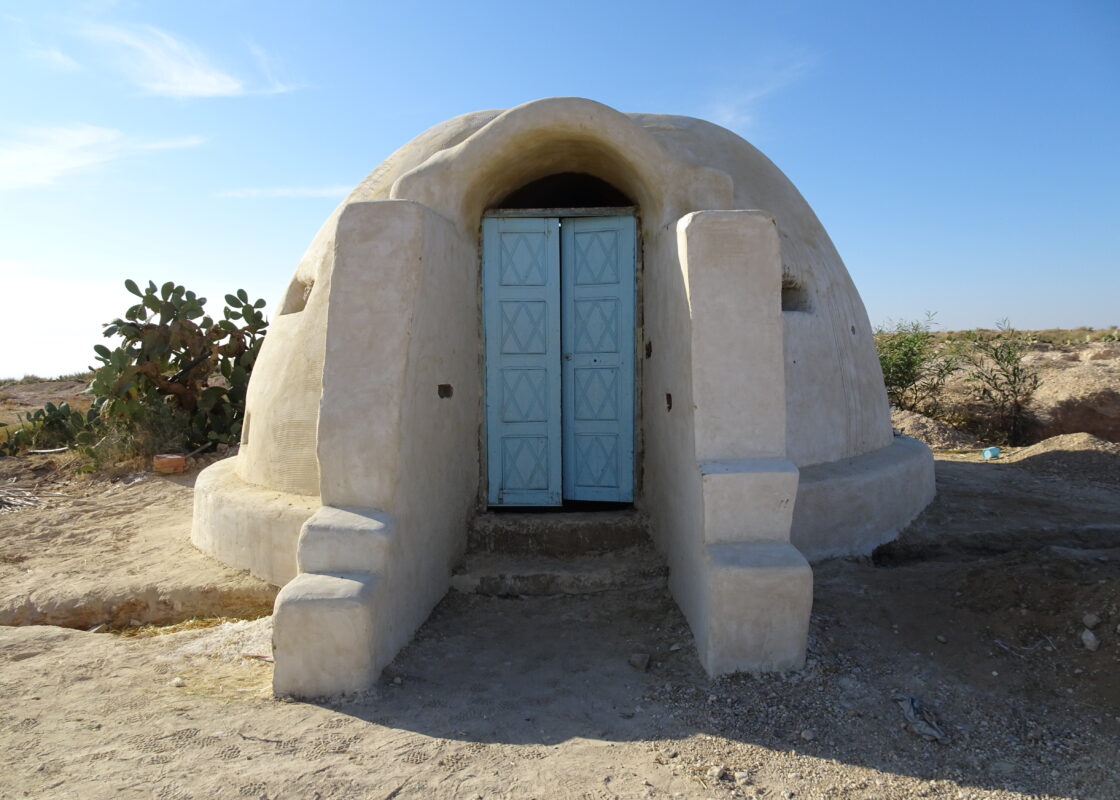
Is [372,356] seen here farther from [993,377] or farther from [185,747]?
[993,377]

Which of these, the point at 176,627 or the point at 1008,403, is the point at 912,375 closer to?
the point at 1008,403

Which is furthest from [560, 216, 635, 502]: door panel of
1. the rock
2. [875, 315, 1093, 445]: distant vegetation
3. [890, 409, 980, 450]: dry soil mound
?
[875, 315, 1093, 445]: distant vegetation

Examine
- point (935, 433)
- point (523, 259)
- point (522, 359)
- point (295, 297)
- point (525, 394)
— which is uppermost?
point (523, 259)

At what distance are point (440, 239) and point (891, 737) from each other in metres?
3.56

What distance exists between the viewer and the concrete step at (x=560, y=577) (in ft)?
16.2

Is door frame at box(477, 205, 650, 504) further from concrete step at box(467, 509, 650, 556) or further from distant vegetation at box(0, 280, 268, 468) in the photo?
distant vegetation at box(0, 280, 268, 468)

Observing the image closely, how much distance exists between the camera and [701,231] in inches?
161

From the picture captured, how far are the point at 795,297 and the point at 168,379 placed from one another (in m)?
8.83

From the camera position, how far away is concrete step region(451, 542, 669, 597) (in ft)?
16.2

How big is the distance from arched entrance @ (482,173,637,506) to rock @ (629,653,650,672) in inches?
65.4

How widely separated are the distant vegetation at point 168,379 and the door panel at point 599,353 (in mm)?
6683

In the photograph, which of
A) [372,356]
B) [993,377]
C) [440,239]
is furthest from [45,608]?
[993,377]

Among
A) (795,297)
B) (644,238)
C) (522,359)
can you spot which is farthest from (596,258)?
(795,297)

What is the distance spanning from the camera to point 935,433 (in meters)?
11.5
